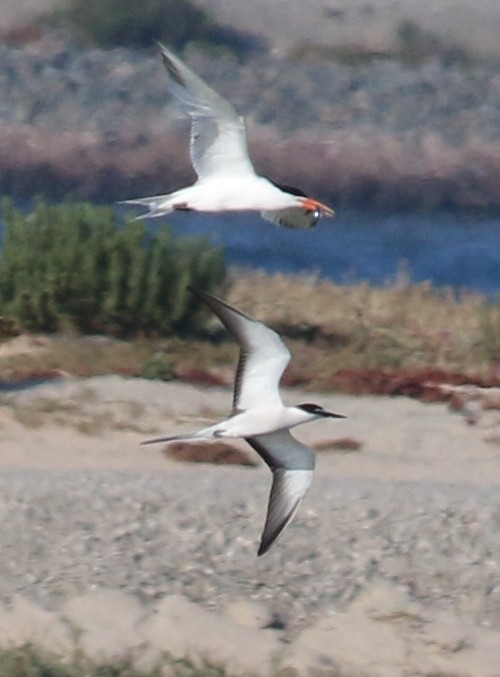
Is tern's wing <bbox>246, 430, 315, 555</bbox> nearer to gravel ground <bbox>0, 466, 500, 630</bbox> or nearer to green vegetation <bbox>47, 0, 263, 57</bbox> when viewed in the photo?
gravel ground <bbox>0, 466, 500, 630</bbox>

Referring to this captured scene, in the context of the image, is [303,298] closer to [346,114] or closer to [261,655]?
[261,655]

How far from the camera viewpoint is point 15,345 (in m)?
17.6

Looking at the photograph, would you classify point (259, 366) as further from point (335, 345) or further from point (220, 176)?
point (335, 345)

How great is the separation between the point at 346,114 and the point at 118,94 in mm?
3372

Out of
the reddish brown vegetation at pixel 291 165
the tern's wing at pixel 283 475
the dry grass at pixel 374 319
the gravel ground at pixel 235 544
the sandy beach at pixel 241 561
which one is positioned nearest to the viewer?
the tern's wing at pixel 283 475

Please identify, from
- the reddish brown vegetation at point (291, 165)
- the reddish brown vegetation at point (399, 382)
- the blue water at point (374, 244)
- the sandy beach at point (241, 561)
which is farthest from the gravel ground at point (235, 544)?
the reddish brown vegetation at point (291, 165)

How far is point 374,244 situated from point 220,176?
959 inches

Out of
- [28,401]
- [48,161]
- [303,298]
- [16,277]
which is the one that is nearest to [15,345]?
[16,277]

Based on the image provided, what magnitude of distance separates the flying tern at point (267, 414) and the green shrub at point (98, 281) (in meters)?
7.20

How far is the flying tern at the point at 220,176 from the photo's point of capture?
36.8 ft

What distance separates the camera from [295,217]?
11484 millimetres

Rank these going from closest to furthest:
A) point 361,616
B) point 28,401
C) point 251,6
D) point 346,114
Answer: point 361,616, point 28,401, point 346,114, point 251,6

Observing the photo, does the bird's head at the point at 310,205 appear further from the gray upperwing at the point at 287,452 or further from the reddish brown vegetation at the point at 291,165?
the reddish brown vegetation at the point at 291,165

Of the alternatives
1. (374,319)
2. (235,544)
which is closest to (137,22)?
(374,319)
